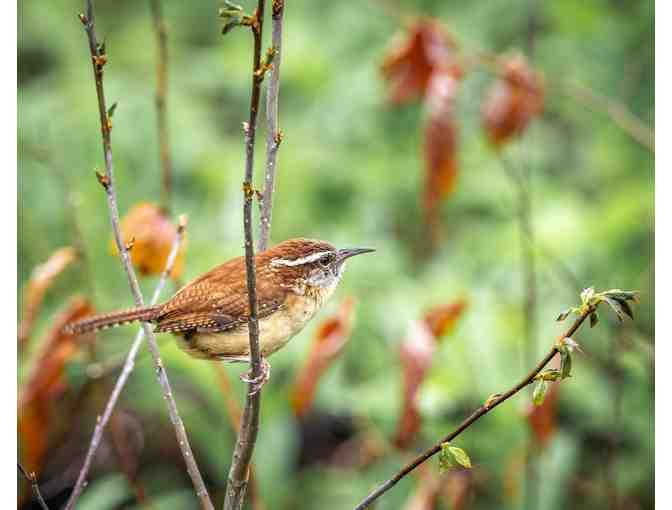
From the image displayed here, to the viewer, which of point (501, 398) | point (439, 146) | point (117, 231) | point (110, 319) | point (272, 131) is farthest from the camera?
point (439, 146)

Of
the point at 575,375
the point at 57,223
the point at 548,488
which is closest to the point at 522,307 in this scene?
the point at 575,375

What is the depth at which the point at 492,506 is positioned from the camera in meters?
4.83

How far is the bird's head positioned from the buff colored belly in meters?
0.09

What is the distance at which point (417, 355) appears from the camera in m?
2.99

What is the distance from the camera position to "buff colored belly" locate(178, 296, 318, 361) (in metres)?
2.72

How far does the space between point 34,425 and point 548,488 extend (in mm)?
2800

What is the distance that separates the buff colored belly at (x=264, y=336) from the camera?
2.72 metres

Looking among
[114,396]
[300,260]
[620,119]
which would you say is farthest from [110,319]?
[620,119]

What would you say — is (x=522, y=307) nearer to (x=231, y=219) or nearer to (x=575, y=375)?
(x=575, y=375)

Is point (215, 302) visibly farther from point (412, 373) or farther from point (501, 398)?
point (501, 398)

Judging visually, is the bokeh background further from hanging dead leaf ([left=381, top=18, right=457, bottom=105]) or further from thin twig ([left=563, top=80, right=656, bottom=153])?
hanging dead leaf ([left=381, top=18, right=457, bottom=105])

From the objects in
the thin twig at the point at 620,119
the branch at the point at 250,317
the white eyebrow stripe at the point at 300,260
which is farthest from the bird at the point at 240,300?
the thin twig at the point at 620,119

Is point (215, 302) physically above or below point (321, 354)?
above

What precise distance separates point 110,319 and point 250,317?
2.62 ft
